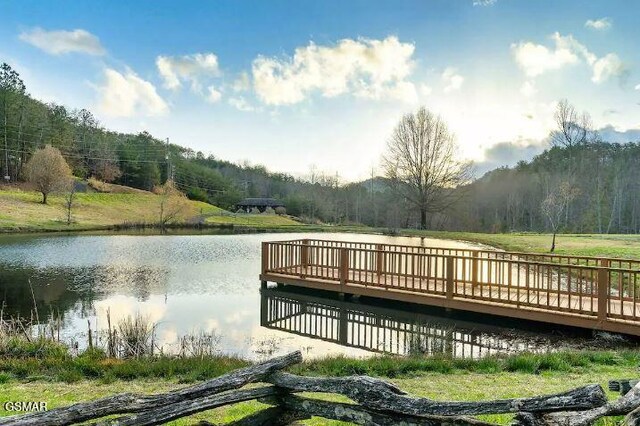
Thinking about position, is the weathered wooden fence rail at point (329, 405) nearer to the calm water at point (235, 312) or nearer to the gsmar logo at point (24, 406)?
the gsmar logo at point (24, 406)

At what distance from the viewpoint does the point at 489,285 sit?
31.6 ft

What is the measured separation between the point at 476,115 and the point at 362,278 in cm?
1982

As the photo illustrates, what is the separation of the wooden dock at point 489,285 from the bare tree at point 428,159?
2238cm

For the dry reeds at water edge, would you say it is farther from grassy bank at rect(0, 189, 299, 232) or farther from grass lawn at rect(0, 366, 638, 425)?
grassy bank at rect(0, 189, 299, 232)

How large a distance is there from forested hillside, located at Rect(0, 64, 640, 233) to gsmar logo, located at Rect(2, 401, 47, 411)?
2179 centimetres

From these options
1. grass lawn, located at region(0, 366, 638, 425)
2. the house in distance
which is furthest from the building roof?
grass lawn, located at region(0, 366, 638, 425)

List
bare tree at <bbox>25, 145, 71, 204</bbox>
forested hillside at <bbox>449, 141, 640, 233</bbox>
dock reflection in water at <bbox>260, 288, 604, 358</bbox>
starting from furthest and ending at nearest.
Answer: forested hillside at <bbox>449, 141, 640, 233</bbox>, bare tree at <bbox>25, 145, 71, 204</bbox>, dock reflection in water at <bbox>260, 288, 604, 358</bbox>

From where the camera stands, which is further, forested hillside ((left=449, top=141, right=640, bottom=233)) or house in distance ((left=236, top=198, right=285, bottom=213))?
house in distance ((left=236, top=198, right=285, bottom=213))

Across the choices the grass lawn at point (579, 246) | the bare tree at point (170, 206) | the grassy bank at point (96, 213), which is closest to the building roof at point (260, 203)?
the grassy bank at point (96, 213)

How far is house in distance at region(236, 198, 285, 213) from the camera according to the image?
2453 inches

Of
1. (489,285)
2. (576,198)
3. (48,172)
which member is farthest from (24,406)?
(576,198)

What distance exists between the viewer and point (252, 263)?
57.5 feet

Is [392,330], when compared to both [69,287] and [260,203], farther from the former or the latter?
[260,203]

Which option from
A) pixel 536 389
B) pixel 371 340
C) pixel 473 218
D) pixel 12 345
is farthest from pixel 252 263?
pixel 473 218
